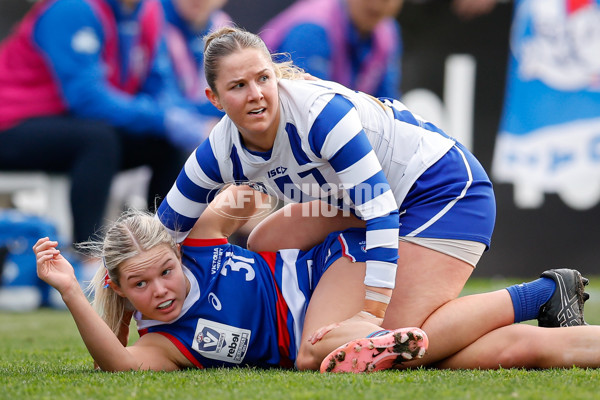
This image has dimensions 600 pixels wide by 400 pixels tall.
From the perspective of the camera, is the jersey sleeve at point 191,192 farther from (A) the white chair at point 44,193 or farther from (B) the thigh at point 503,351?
(A) the white chair at point 44,193

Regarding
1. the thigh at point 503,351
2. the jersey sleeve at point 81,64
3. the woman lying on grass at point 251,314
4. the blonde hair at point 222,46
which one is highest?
the jersey sleeve at point 81,64

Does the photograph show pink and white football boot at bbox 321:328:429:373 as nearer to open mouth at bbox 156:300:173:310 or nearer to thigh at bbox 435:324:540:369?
thigh at bbox 435:324:540:369

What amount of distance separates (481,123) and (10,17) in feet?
13.3

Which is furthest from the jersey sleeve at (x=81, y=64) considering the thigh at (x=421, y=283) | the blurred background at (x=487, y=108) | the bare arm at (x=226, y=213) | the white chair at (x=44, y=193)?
the thigh at (x=421, y=283)

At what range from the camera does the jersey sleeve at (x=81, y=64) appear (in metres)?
5.50

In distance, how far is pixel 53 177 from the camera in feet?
18.8

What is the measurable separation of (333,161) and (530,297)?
79 centimetres

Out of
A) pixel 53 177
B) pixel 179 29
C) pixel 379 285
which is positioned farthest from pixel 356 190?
pixel 179 29

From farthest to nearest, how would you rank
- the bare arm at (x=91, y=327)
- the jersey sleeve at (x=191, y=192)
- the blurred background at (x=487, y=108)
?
the blurred background at (x=487, y=108)
the jersey sleeve at (x=191, y=192)
the bare arm at (x=91, y=327)

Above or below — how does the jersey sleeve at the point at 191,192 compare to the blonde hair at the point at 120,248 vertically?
above

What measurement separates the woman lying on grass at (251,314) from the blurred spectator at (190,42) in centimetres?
350

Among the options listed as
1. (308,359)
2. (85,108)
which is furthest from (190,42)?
(308,359)

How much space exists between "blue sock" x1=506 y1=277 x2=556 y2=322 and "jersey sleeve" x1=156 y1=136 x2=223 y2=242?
1.08 meters

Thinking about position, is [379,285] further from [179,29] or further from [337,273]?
[179,29]
